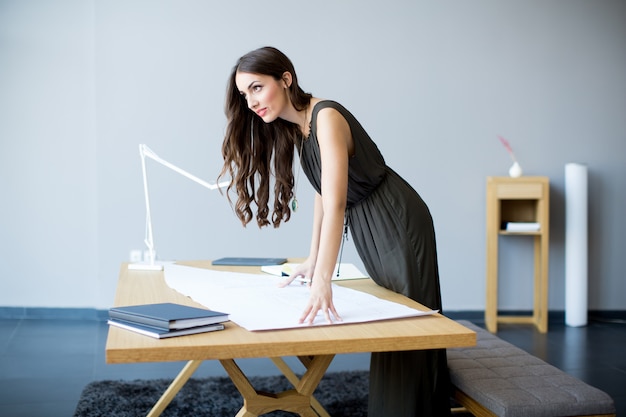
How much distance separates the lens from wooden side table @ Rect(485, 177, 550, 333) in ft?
16.4

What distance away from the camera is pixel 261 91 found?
7.18 ft

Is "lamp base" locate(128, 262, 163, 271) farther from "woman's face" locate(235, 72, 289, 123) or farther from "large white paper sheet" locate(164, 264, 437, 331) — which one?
"woman's face" locate(235, 72, 289, 123)

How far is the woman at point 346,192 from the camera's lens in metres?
2.06

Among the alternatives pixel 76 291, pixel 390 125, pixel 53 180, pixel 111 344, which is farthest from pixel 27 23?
pixel 111 344

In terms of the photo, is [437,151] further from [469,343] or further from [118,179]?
[469,343]

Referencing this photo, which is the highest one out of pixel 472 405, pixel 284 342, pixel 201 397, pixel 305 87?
pixel 305 87

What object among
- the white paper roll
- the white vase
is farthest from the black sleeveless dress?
the white paper roll

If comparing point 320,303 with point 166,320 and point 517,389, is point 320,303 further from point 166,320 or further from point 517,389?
point 517,389

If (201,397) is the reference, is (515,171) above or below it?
above

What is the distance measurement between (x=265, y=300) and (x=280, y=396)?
0.27 meters

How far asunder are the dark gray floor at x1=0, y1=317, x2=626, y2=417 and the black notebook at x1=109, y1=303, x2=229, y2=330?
1.75m

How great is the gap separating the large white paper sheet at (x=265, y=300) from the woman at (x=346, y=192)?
13cm

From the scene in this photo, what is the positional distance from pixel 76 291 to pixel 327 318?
3.97 meters

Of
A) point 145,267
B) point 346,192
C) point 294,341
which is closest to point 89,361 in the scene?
point 145,267
